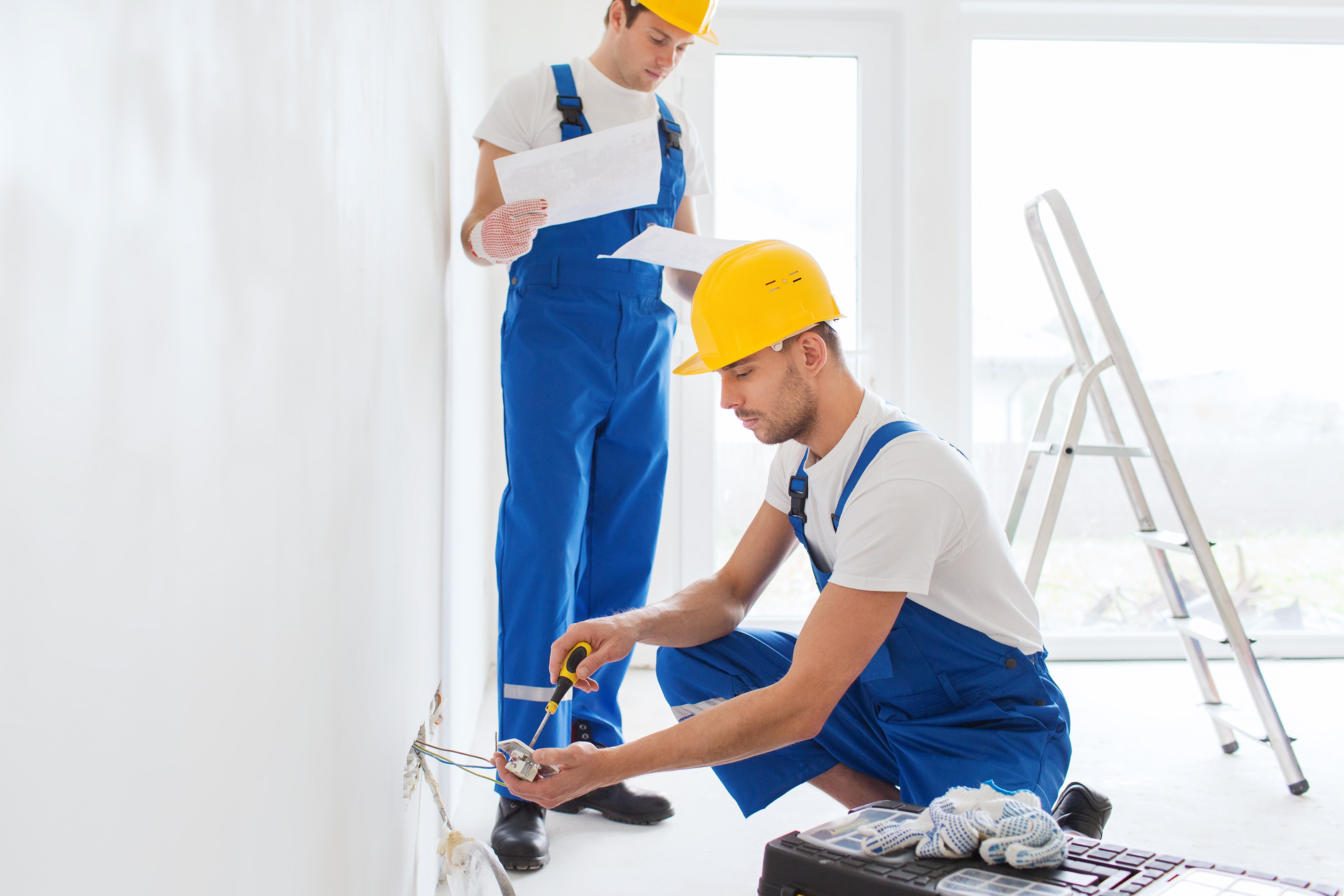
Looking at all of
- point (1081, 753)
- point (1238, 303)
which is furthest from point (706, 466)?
point (1238, 303)

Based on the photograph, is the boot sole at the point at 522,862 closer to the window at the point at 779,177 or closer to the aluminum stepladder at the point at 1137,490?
the aluminum stepladder at the point at 1137,490

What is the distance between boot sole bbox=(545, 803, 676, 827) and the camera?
1862 millimetres

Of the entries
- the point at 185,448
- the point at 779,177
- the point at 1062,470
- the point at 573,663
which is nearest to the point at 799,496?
the point at 573,663

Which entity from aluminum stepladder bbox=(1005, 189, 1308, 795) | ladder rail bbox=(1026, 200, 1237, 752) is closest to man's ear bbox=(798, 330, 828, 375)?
aluminum stepladder bbox=(1005, 189, 1308, 795)

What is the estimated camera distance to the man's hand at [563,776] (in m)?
1.02

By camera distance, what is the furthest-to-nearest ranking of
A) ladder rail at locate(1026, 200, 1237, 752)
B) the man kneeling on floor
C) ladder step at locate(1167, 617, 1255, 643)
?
1. ladder rail at locate(1026, 200, 1237, 752)
2. ladder step at locate(1167, 617, 1255, 643)
3. the man kneeling on floor

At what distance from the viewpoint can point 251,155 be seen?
0.56 metres

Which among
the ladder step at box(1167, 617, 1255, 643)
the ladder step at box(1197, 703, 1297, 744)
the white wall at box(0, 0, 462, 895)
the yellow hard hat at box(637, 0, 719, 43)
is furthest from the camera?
the ladder step at box(1167, 617, 1255, 643)

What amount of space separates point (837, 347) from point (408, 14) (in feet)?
2.38

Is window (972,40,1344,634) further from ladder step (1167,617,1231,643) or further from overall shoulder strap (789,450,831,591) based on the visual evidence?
overall shoulder strap (789,450,831,591)

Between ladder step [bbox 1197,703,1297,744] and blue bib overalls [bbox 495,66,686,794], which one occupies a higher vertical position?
blue bib overalls [bbox 495,66,686,794]

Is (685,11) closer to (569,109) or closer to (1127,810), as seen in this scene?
(569,109)

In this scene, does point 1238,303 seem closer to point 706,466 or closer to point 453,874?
point 706,466

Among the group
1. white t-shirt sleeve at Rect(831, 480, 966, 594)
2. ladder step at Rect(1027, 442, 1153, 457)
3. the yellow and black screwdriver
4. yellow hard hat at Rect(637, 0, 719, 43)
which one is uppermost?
yellow hard hat at Rect(637, 0, 719, 43)
